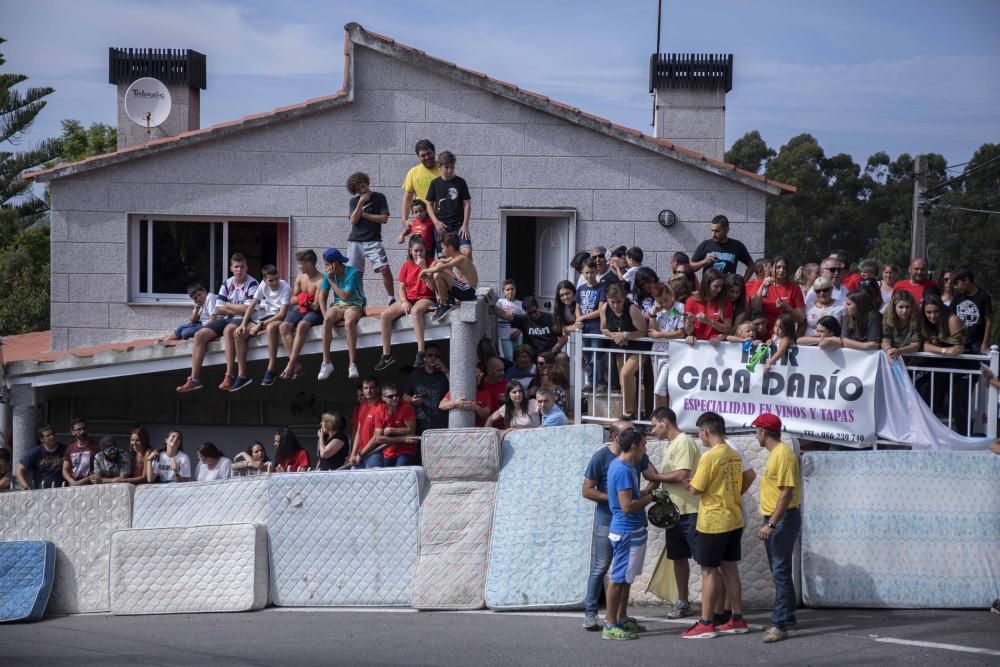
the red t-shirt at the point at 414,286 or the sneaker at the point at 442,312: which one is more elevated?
the red t-shirt at the point at 414,286

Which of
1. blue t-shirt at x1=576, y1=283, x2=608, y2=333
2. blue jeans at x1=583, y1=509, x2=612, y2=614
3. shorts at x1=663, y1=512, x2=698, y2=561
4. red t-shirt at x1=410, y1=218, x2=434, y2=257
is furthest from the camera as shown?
red t-shirt at x1=410, y1=218, x2=434, y2=257

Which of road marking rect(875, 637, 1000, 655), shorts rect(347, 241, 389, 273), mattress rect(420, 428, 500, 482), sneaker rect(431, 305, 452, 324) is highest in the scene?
shorts rect(347, 241, 389, 273)

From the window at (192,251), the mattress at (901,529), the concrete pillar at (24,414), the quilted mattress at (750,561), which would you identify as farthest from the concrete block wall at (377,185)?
the mattress at (901,529)

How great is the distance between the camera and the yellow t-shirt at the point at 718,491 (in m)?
8.71

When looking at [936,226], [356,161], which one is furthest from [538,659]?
[936,226]

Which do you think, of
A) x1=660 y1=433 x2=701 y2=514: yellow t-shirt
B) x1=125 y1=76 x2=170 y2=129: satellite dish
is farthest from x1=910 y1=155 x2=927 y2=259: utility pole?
x1=125 y1=76 x2=170 y2=129: satellite dish

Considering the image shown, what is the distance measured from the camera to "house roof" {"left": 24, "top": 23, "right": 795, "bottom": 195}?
581 inches

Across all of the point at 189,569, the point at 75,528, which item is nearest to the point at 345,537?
the point at 189,569

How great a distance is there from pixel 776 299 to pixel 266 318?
5858mm

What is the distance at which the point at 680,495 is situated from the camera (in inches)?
366

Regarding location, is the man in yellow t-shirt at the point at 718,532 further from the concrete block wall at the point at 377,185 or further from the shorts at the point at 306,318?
the concrete block wall at the point at 377,185

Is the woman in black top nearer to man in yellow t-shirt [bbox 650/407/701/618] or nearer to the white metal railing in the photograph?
the white metal railing

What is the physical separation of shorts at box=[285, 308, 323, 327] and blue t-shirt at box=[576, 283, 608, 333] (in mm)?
3019

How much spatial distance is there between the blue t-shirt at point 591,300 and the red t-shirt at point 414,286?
1.72 m
